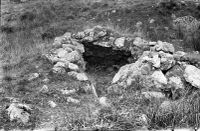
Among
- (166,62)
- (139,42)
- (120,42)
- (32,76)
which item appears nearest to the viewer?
(166,62)

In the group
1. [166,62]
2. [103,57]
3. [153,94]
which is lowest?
[153,94]

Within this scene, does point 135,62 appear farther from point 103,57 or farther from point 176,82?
Answer: point 103,57

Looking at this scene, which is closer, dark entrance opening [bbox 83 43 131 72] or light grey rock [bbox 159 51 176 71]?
light grey rock [bbox 159 51 176 71]

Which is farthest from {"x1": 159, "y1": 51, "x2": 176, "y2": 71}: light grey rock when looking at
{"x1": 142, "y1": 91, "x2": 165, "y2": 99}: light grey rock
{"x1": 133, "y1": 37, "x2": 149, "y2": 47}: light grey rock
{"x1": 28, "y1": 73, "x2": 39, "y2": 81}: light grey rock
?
{"x1": 28, "y1": 73, "x2": 39, "y2": 81}: light grey rock

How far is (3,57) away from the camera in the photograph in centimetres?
855

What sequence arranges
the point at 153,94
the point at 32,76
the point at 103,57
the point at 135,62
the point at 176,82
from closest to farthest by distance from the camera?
1. the point at 153,94
2. the point at 176,82
3. the point at 32,76
4. the point at 135,62
5. the point at 103,57

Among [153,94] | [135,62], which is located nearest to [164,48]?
[135,62]

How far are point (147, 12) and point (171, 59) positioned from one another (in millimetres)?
4919

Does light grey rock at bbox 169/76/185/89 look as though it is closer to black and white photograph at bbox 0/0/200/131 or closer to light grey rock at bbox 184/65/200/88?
black and white photograph at bbox 0/0/200/131

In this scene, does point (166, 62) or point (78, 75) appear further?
point (78, 75)

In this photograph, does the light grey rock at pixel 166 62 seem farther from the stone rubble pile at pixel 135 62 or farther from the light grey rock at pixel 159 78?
the light grey rock at pixel 159 78

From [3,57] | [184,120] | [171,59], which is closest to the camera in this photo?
[184,120]

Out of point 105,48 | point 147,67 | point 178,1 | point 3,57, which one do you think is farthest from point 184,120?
point 178,1

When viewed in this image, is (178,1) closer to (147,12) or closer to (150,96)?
(147,12)
